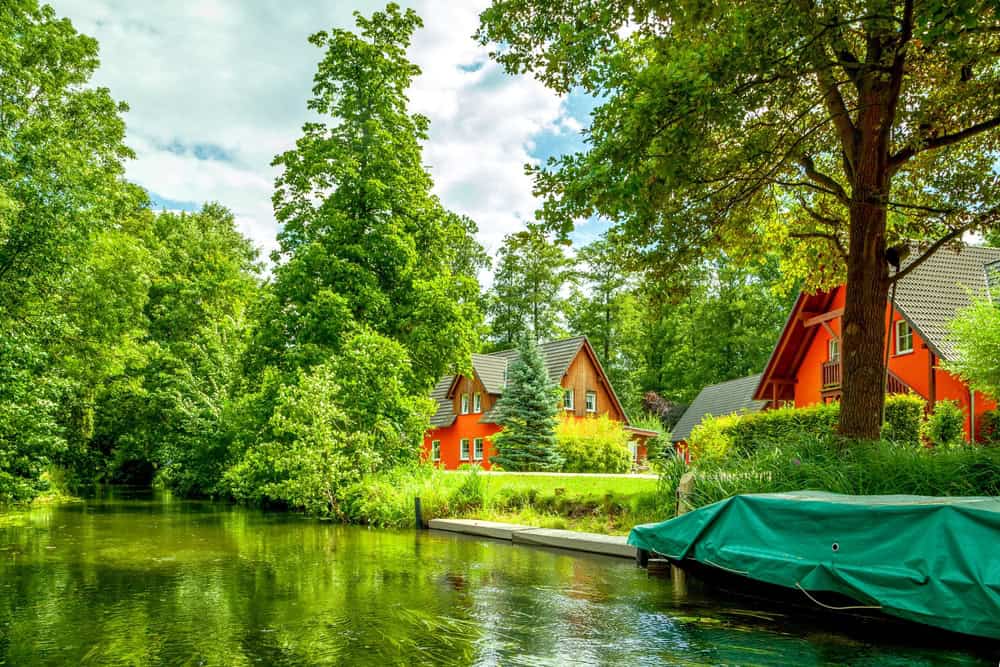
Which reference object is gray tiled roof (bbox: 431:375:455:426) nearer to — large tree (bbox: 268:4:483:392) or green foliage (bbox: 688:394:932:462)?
large tree (bbox: 268:4:483:392)

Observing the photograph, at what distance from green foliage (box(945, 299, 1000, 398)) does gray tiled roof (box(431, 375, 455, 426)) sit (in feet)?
94.8

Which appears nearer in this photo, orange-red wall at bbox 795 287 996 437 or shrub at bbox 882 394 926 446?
shrub at bbox 882 394 926 446

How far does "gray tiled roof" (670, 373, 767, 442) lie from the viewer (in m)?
41.6

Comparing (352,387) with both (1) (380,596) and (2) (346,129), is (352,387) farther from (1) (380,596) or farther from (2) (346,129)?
(1) (380,596)

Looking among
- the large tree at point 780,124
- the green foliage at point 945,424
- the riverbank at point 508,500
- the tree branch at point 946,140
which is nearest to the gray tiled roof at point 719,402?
the green foliage at point 945,424

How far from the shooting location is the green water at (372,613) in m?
6.72

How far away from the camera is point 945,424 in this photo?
67.4ft

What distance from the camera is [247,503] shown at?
97.6 ft

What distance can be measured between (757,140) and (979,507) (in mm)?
6369

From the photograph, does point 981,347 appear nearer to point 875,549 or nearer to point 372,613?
point 875,549

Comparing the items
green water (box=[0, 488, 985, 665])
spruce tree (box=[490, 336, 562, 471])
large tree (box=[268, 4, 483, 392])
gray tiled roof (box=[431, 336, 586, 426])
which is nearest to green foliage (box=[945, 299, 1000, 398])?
green water (box=[0, 488, 985, 665])

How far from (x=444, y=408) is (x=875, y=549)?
39.8m

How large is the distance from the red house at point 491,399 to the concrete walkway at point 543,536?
23673 millimetres

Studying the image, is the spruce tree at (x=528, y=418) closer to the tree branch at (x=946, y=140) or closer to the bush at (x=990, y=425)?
the bush at (x=990, y=425)
